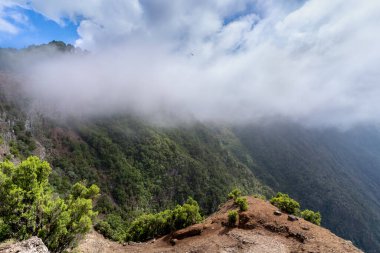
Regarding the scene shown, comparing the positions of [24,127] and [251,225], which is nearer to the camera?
[251,225]

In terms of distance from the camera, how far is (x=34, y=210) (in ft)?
80.0

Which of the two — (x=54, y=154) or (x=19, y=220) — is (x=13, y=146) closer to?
(x=54, y=154)

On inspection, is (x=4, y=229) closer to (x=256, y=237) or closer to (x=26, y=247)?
(x=26, y=247)

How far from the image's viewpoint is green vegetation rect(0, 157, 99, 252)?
Answer: 75.0ft

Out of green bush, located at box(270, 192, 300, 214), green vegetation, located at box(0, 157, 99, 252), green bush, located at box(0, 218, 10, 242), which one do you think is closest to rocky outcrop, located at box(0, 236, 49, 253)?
green bush, located at box(0, 218, 10, 242)

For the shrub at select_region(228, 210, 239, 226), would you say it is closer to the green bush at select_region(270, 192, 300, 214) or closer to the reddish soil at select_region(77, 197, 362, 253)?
the reddish soil at select_region(77, 197, 362, 253)

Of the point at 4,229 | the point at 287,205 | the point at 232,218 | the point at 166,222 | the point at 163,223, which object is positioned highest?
the point at 287,205

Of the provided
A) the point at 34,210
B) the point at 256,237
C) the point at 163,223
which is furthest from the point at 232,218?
the point at 34,210

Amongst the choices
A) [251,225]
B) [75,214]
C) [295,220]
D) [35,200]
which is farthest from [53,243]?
[295,220]

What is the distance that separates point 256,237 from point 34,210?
905 inches

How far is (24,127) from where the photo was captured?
172625 mm

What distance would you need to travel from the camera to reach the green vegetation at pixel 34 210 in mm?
22859

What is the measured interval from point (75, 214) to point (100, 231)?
4151 cm

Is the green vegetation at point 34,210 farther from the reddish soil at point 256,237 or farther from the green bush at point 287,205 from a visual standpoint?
the green bush at point 287,205
